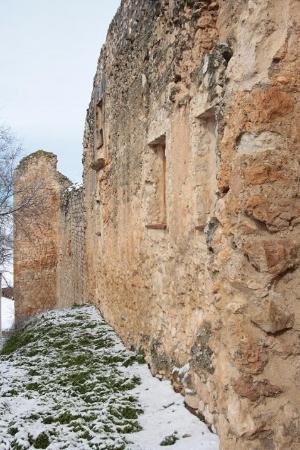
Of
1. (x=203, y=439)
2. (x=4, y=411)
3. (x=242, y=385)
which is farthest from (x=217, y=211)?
(x=4, y=411)

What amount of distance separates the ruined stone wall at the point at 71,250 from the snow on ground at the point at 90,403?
547cm

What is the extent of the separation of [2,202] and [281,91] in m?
11.8

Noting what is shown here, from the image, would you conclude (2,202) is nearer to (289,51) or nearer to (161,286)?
(161,286)

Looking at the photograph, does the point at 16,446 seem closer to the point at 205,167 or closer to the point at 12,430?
the point at 12,430

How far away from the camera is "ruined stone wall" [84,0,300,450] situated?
2273 mm

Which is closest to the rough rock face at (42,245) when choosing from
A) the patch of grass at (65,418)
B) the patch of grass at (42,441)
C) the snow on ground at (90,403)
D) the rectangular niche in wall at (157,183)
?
the snow on ground at (90,403)

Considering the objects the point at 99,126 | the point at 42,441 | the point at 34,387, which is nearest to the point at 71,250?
the point at 99,126

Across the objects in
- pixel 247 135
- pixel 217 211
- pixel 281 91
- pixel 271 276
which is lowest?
pixel 271 276

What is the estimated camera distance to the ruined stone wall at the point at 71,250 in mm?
12708

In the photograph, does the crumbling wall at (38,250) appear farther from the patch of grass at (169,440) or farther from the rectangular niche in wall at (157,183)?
the patch of grass at (169,440)

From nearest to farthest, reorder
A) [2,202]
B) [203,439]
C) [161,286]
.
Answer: [203,439]
[161,286]
[2,202]

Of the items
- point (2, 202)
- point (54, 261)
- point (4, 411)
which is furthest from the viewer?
point (54, 261)

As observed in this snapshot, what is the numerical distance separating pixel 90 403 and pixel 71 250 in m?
9.99

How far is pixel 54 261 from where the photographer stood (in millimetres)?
18406
